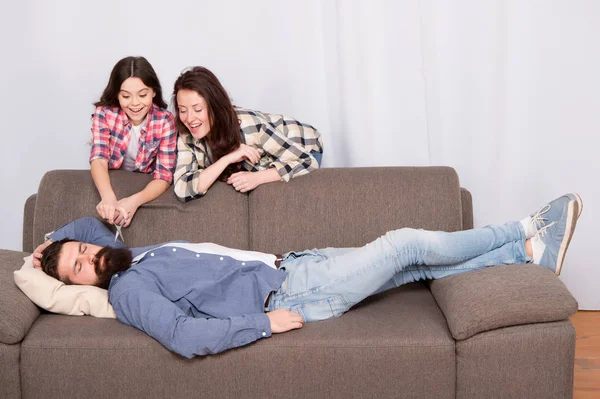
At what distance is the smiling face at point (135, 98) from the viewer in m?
2.79

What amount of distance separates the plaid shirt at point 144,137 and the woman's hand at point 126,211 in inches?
7.0

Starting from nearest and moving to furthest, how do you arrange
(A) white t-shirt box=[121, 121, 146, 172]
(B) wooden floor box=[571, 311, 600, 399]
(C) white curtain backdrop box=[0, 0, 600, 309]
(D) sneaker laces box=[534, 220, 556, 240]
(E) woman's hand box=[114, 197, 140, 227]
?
(D) sneaker laces box=[534, 220, 556, 240], (B) wooden floor box=[571, 311, 600, 399], (E) woman's hand box=[114, 197, 140, 227], (A) white t-shirt box=[121, 121, 146, 172], (C) white curtain backdrop box=[0, 0, 600, 309]

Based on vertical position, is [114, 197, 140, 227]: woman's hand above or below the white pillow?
above

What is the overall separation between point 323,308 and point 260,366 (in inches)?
11.4

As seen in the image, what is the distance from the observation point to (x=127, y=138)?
2893mm

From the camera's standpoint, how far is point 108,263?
2.36 meters

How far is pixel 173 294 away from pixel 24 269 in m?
0.51

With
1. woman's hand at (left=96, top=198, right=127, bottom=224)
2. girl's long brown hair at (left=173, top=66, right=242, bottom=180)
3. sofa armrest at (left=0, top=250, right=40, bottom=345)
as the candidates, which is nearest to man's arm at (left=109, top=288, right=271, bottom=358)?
sofa armrest at (left=0, top=250, right=40, bottom=345)

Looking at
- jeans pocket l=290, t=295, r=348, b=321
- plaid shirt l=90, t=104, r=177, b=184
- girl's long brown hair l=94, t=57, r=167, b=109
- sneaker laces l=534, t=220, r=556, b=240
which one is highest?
girl's long brown hair l=94, t=57, r=167, b=109

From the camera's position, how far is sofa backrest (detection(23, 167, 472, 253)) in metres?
2.71

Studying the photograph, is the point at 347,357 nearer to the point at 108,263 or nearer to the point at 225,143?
the point at 108,263

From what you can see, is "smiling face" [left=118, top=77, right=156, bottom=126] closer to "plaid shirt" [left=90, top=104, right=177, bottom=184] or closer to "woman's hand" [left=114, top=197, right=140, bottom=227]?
"plaid shirt" [left=90, top=104, right=177, bottom=184]

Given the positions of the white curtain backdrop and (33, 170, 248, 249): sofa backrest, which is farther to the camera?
the white curtain backdrop

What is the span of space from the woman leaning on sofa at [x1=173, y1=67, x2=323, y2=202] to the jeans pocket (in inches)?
24.7
